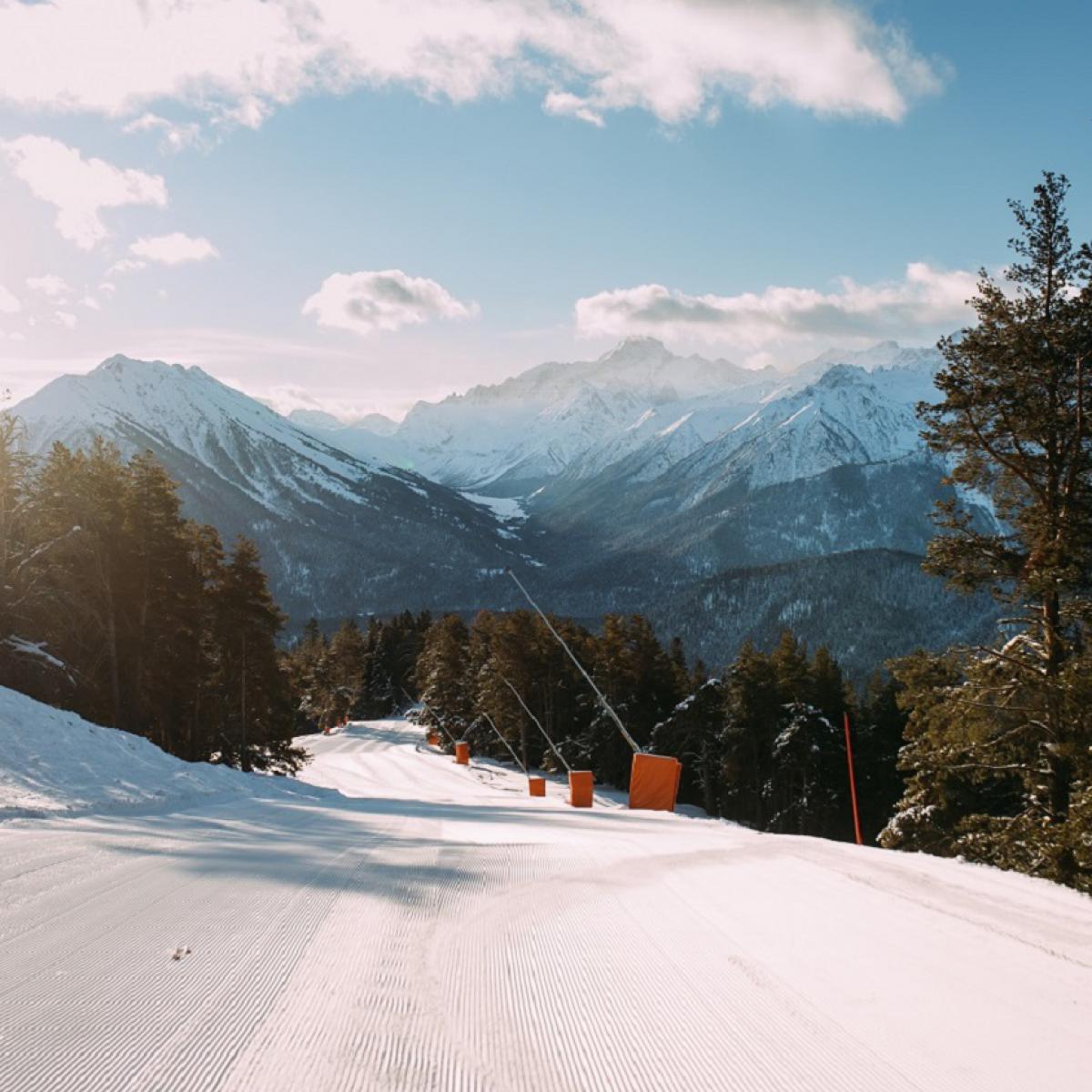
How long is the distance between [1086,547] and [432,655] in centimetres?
6021

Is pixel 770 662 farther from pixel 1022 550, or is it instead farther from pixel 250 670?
pixel 1022 550

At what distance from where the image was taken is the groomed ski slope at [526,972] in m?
2.44

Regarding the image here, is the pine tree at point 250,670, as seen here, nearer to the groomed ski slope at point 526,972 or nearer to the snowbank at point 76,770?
the snowbank at point 76,770

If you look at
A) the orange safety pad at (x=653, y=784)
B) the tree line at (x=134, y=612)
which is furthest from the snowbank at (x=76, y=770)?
the tree line at (x=134, y=612)

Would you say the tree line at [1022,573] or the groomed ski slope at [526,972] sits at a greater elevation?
the tree line at [1022,573]

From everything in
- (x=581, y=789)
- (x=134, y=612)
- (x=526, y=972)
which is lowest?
(x=581, y=789)

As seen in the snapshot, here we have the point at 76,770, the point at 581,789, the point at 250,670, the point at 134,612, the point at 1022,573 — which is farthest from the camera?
the point at 250,670

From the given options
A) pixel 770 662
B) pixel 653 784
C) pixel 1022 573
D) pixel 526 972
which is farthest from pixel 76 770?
pixel 770 662

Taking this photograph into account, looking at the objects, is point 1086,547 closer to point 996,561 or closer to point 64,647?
point 996,561

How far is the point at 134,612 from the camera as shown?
2844cm

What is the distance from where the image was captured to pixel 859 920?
411cm

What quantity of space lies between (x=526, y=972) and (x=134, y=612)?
28890 mm

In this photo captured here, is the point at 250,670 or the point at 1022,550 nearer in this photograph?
the point at 1022,550

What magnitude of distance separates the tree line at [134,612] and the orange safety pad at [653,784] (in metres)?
15.1
